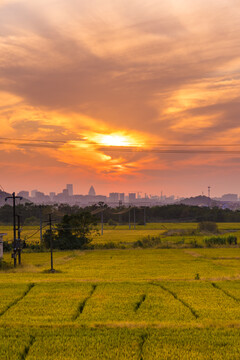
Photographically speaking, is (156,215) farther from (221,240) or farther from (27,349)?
(27,349)

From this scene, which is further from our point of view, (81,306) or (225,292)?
(225,292)

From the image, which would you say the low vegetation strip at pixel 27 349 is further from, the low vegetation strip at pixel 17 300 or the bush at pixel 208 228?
the bush at pixel 208 228

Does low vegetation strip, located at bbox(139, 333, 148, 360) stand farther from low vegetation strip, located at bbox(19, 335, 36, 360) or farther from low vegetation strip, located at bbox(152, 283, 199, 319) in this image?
low vegetation strip, located at bbox(19, 335, 36, 360)

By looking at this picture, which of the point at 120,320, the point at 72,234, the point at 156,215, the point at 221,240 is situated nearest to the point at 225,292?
the point at 120,320

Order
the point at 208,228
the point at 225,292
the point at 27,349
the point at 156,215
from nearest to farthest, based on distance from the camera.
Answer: the point at 27,349
the point at 225,292
the point at 208,228
the point at 156,215

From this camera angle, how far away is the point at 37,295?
73.0ft

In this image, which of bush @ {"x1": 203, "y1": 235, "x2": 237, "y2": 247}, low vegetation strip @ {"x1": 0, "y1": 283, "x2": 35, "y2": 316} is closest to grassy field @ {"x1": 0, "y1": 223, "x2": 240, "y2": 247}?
bush @ {"x1": 203, "y1": 235, "x2": 237, "y2": 247}

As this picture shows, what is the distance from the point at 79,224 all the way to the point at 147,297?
2017 inches

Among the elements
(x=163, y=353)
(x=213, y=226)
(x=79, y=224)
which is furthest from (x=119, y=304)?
(x=213, y=226)

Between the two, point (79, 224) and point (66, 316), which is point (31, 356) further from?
point (79, 224)

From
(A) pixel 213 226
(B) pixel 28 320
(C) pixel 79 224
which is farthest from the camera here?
(A) pixel 213 226

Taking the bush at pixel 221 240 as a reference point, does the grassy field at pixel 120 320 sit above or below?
above

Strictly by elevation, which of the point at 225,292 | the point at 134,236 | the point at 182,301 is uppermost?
the point at 182,301

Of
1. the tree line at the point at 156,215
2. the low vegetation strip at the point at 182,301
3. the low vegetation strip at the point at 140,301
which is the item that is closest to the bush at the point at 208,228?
the tree line at the point at 156,215
